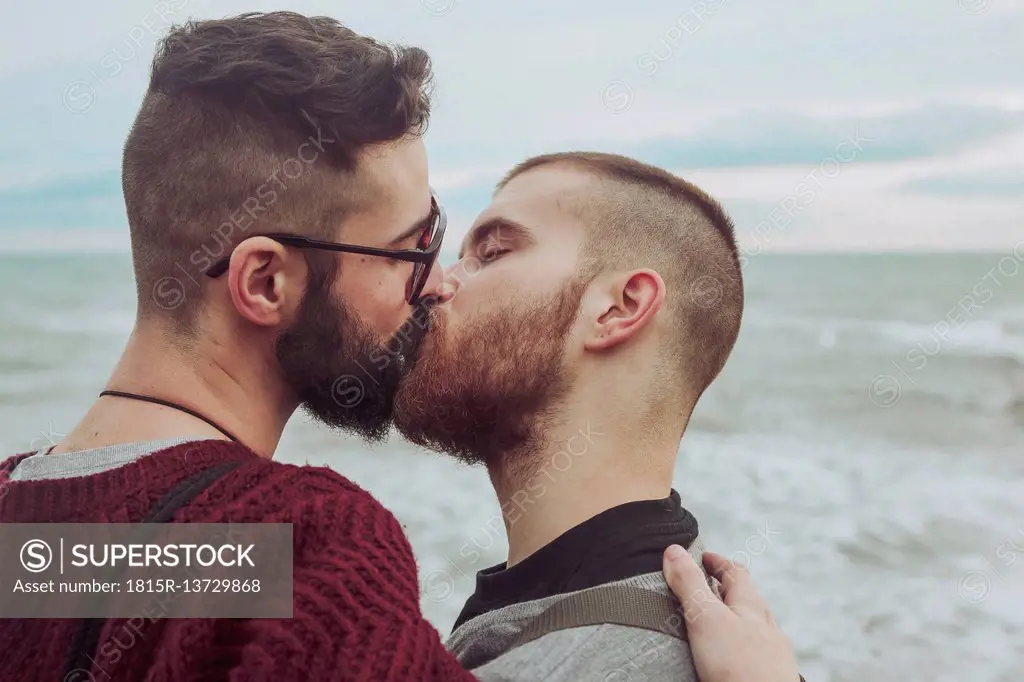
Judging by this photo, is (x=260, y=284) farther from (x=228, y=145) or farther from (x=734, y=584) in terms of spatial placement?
(x=734, y=584)

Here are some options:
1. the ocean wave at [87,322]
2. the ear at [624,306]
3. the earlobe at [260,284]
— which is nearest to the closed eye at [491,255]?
the ear at [624,306]

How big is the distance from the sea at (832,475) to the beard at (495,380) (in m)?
1.47

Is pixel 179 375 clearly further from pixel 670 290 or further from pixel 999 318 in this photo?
pixel 999 318

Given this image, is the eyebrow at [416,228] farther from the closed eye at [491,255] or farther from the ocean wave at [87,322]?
the ocean wave at [87,322]

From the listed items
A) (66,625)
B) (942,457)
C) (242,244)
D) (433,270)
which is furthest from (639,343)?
(942,457)

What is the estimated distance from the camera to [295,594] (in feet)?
5.68

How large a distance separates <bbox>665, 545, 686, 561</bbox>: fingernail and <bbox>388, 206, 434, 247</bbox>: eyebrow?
1.15m

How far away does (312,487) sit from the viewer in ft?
6.21

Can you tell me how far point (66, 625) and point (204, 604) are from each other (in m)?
0.28

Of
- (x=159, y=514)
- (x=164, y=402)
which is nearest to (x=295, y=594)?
(x=159, y=514)

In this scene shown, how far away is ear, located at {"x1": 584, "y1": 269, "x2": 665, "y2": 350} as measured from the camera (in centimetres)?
292

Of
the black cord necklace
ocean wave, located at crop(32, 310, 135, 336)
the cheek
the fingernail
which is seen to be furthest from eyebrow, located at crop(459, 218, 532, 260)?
ocean wave, located at crop(32, 310, 135, 336)

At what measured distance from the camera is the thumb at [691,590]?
231 centimetres

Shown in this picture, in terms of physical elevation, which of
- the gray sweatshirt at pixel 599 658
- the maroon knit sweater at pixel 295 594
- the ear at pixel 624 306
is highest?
the ear at pixel 624 306
